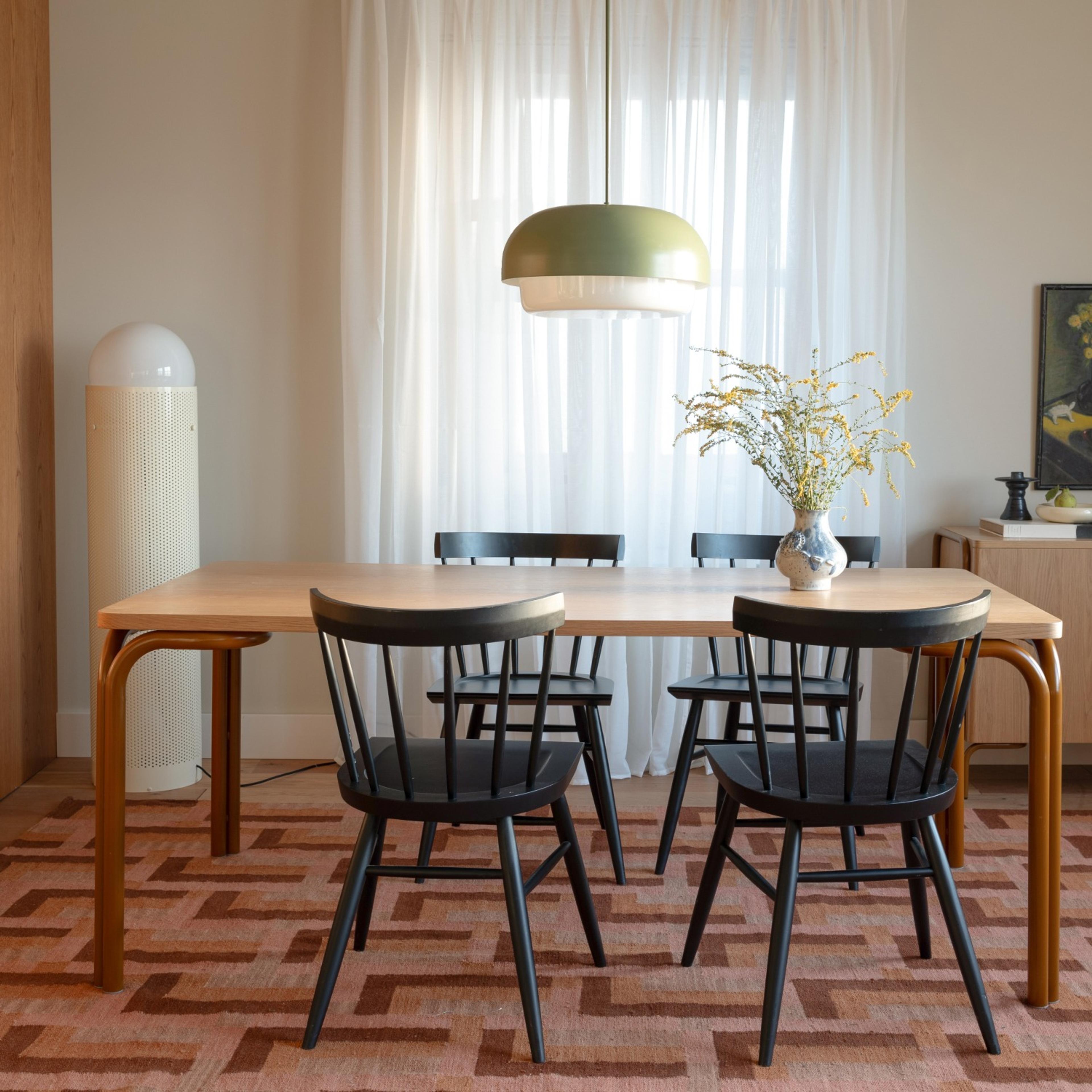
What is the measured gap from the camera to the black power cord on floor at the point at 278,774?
3.99 m

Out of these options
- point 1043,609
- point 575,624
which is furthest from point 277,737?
point 1043,609

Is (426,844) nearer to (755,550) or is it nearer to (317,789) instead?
(317,789)

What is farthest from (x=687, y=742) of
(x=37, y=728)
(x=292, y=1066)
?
(x=37, y=728)

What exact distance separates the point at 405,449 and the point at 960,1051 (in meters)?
2.63

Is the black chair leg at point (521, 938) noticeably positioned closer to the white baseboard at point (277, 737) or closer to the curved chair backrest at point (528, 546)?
the curved chair backrest at point (528, 546)

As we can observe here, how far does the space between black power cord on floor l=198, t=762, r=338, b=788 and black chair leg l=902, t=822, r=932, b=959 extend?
7.34 feet

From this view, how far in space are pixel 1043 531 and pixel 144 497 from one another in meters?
2.97

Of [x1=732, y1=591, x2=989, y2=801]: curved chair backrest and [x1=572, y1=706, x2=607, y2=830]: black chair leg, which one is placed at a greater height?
[x1=732, y1=591, x2=989, y2=801]: curved chair backrest

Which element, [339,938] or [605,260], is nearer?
[339,938]

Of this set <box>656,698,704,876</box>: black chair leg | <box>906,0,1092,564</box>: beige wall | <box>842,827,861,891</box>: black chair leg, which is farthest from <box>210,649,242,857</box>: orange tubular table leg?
<box>906,0,1092,564</box>: beige wall

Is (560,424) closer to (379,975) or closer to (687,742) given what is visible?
(687,742)

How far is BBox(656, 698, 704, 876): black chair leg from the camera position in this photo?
123 inches

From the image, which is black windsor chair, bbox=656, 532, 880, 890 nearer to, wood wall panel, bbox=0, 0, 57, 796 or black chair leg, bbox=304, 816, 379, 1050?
black chair leg, bbox=304, 816, 379, 1050

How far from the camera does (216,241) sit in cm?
417
